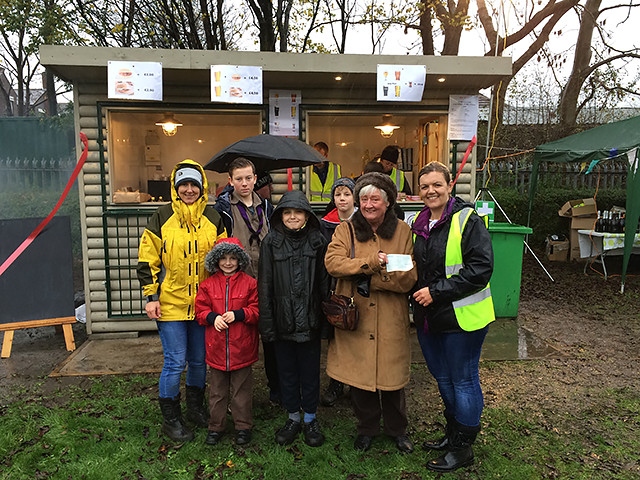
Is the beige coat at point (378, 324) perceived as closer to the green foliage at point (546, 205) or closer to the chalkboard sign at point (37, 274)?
the chalkboard sign at point (37, 274)

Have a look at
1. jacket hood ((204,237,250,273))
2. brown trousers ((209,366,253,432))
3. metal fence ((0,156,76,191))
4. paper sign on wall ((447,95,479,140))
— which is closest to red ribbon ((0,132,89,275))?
metal fence ((0,156,76,191))

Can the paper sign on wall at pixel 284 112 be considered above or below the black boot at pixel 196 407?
above

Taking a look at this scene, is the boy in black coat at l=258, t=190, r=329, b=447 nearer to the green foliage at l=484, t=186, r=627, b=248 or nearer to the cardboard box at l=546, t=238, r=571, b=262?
the cardboard box at l=546, t=238, r=571, b=262

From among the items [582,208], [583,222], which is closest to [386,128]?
[582,208]

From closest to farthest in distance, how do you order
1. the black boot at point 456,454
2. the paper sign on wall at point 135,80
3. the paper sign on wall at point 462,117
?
1. the black boot at point 456,454
2. the paper sign on wall at point 135,80
3. the paper sign on wall at point 462,117

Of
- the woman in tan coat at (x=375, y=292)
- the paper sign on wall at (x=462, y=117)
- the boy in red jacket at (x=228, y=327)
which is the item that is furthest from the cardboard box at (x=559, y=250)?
the boy in red jacket at (x=228, y=327)

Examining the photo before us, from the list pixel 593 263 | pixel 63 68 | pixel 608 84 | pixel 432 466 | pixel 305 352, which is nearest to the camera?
pixel 432 466

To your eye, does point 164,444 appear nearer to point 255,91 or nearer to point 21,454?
point 21,454

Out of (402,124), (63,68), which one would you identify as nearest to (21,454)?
(63,68)

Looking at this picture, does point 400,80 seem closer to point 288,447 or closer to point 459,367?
point 459,367

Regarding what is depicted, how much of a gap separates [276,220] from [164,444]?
1.64 metres

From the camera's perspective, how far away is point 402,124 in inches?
267

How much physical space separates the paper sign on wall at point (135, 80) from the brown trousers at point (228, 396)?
2891mm

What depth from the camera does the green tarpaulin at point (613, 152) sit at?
727cm
